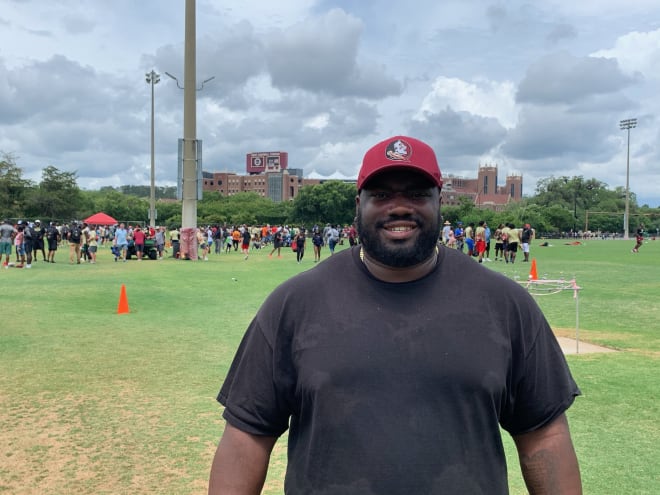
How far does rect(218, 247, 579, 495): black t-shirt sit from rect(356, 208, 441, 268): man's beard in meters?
0.07

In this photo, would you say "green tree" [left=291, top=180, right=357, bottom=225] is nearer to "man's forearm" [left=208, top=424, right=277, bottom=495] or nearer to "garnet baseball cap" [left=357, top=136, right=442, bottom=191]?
"garnet baseball cap" [left=357, top=136, right=442, bottom=191]

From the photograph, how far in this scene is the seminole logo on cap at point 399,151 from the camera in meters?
2.24

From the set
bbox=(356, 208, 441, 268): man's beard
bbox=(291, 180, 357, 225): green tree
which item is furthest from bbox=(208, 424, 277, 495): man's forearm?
bbox=(291, 180, 357, 225): green tree

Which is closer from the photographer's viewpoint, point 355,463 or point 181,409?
point 355,463

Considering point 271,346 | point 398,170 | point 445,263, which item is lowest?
point 271,346

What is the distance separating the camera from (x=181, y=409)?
6.68 meters

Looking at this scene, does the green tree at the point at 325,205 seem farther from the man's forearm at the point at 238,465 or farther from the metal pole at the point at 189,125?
the man's forearm at the point at 238,465

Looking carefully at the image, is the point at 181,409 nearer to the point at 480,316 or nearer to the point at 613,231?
the point at 480,316

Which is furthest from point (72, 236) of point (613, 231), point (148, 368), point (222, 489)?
point (613, 231)

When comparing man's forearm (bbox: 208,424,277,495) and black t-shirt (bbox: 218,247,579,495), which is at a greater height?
black t-shirt (bbox: 218,247,579,495)

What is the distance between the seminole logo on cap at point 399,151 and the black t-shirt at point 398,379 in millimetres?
382

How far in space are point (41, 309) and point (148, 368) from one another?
20.1ft

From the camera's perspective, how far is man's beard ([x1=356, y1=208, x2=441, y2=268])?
87.5 inches

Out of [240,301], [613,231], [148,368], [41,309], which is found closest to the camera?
[148,368]
